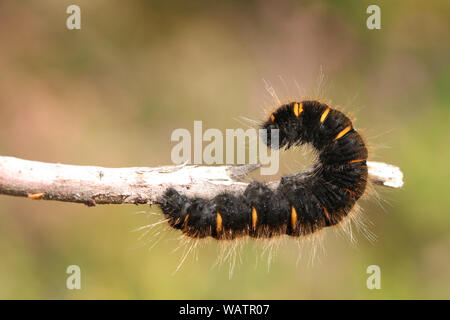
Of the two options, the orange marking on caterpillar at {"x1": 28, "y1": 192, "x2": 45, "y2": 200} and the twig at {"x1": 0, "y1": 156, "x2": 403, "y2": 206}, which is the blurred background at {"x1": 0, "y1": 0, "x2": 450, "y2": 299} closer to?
the twig at {"x1": 0, "y1": 156, "x2": 403, "y2": 206}

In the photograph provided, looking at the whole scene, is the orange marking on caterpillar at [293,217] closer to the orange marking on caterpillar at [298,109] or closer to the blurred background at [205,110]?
the orange marking on caterpillar at [298,109]

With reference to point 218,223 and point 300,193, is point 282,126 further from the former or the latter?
point 218,223

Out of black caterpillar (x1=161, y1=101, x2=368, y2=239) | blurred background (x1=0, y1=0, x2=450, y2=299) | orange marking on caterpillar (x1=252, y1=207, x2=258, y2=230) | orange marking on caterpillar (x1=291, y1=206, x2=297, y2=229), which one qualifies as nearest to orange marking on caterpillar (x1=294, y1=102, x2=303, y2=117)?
black caterpillar (x1=161, y1=101, x2=368, y2=239)

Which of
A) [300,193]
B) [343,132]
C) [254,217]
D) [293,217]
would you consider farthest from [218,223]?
[343,132]

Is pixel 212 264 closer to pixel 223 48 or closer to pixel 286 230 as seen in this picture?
pixel 286 230

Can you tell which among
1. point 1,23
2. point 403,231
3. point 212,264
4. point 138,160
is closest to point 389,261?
point 403,231

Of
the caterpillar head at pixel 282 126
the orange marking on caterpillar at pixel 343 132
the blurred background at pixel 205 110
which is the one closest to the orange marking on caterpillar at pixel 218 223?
the caterpillar head at pixel 282 126
